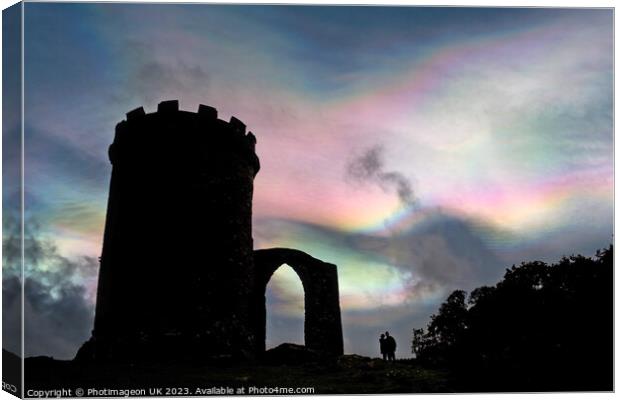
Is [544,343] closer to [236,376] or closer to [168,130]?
[236,376]

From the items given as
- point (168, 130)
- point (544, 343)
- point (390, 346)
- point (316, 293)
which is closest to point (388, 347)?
point (390, 346)

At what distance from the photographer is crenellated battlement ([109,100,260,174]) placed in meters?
17.6

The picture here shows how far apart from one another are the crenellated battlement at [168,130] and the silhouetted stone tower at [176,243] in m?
0.03

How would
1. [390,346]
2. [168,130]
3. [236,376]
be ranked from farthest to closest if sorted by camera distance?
[390,346] → [168,130] → [236,376]

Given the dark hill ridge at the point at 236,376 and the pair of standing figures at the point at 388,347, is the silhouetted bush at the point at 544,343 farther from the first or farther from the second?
the pair of standing figures at the point at 388,347

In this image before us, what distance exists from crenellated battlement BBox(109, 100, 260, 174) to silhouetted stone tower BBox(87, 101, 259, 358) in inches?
1.0

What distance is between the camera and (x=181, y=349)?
16.0 meters

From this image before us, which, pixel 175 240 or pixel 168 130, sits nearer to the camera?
pixel 175 240

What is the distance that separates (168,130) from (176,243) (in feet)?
10.1

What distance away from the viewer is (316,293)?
82.6 feet

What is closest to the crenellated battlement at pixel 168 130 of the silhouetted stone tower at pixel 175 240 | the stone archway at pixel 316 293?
the silhouetted stone tower at pixel 175 240

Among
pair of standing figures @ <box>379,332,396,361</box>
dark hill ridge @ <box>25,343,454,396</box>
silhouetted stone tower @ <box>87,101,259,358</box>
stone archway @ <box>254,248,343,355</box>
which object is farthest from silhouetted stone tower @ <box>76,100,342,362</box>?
stone archway @ <box>254,248,343,355</box>

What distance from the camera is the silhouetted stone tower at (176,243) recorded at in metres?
16.2

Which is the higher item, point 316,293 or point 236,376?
point 316,293
